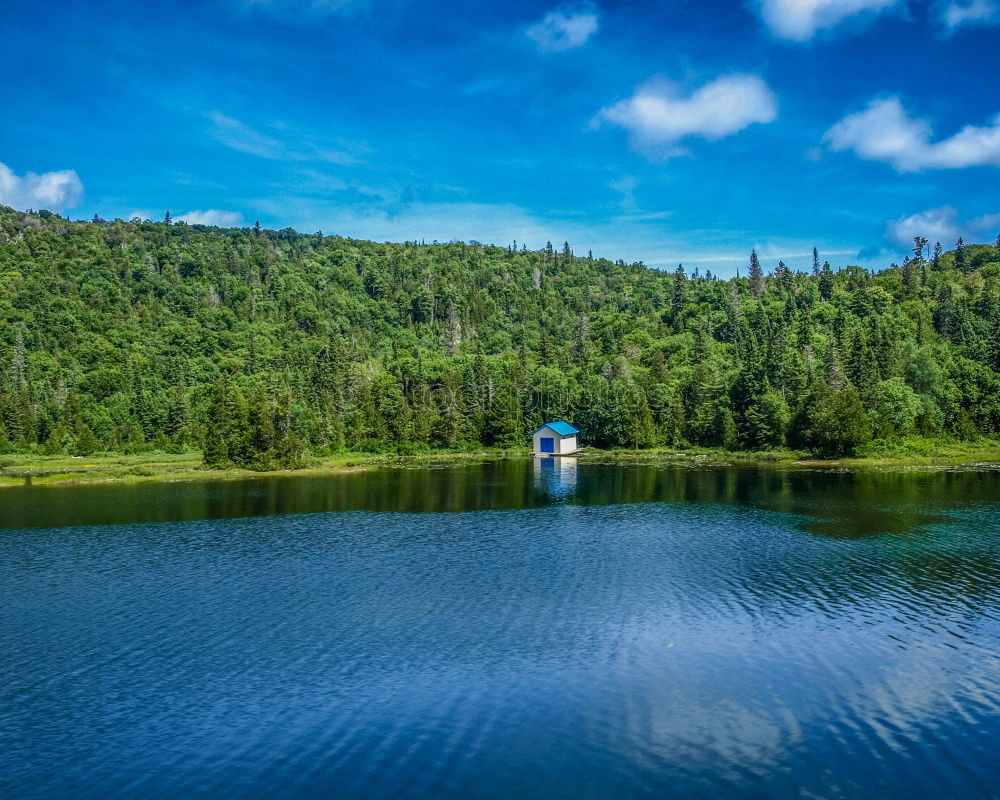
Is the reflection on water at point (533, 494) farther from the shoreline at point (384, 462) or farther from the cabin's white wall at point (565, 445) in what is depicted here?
the cabin's white wall at point (565, 445)

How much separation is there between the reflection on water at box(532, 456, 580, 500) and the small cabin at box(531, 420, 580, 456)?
4.32 m

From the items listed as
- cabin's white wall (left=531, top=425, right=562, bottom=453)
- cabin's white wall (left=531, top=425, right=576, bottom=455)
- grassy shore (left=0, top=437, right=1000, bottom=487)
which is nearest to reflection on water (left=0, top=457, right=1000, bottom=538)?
grassy shore (left=0, top=437, right=1000, bottom=487)

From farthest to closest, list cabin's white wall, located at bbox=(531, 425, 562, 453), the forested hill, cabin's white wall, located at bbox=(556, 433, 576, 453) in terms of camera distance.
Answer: cabin's white wall, located at bbox=(531, 425, 562, 453) < cabin's white wall, located at bbox=(556, 433, 576, 453) < the forested hill

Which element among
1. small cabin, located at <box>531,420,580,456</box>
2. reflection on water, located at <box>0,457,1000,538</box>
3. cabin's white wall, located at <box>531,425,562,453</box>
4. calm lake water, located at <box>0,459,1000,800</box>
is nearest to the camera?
calm lake water, located at <box>0,459,1000,800</box>

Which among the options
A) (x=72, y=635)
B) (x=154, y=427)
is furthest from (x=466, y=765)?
(x=154, y=427)

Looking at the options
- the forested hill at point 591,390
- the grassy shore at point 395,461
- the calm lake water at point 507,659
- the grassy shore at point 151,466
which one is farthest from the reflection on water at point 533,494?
the forested hill at point 591,390

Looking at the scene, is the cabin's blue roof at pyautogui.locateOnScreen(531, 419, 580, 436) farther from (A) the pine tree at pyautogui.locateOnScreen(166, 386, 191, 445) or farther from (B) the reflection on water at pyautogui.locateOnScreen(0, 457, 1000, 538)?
(A) the pine tree at pyautogui.locateOnScreen(166, 386, 191, 445)

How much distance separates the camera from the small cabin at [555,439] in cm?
14175

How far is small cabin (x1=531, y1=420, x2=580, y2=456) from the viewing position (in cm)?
14175

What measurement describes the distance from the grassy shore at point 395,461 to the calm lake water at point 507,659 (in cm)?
4559

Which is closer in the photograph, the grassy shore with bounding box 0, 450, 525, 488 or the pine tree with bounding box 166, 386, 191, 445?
the grassy shore with bounding box 0, 450, 525, 488

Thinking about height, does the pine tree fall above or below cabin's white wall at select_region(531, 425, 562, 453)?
above

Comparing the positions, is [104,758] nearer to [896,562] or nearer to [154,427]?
[896,562]

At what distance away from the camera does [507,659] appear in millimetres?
31500
